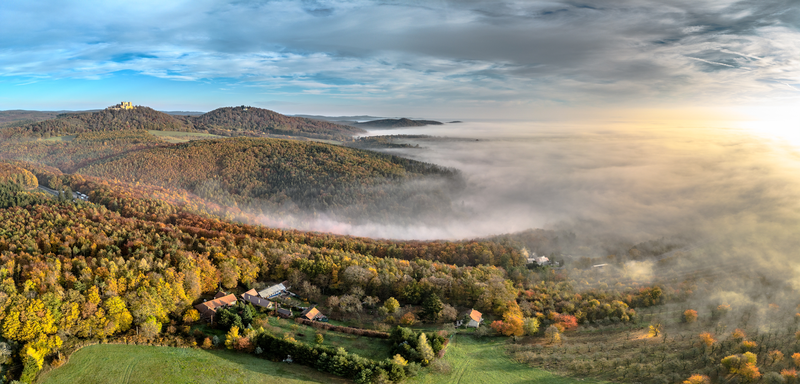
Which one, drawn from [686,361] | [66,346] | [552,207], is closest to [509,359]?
[686,361]

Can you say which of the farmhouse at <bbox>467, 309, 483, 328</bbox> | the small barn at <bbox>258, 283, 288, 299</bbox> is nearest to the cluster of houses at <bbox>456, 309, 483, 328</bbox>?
the farmhouse at <bbox>467, 309, 483, 328</bbox>

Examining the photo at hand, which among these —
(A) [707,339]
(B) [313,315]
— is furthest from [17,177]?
(A) [707,339]

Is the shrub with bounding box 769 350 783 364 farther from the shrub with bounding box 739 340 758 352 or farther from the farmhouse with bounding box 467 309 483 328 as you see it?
the farmhouse with bounding box 467 309 483 328

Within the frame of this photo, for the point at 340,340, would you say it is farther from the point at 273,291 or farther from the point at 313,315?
the point at 273,291

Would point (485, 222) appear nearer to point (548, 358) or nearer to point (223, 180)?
point (548, 358)

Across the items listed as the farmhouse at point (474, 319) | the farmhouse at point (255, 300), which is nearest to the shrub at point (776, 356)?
the farmhouse at point (474, 319)

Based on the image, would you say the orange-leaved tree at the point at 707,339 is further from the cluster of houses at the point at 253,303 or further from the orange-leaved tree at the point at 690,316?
the cluster of houses at the point at 253,303
